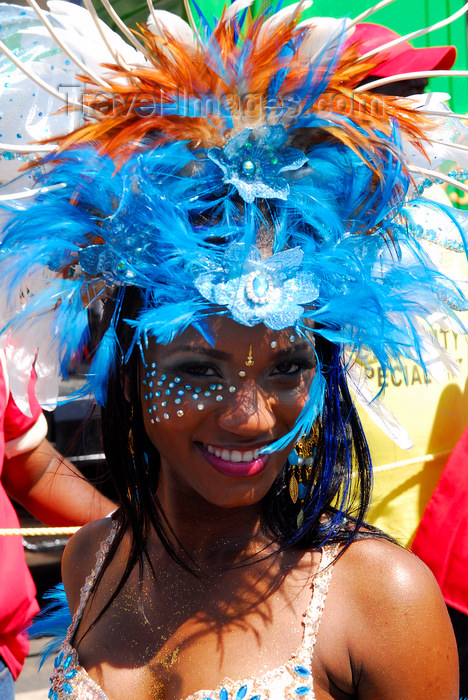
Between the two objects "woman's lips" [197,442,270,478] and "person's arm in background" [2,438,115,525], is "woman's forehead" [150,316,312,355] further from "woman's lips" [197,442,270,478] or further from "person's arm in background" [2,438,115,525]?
"person's arm in background" [2,438,115,525]

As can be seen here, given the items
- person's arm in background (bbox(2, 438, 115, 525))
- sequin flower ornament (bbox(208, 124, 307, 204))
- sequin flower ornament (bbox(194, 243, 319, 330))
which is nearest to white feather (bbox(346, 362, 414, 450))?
sequin flower ornament (bbox(194, 243, 319, 330))

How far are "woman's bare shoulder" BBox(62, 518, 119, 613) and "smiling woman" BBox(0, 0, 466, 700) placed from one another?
0.29 metres

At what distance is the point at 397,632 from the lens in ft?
4.07

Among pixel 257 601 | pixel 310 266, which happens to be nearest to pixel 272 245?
pixel 310 266

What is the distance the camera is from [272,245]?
1347mm

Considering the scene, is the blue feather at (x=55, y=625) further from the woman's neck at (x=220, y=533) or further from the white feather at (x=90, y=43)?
the white feather at (x=90, y=43)

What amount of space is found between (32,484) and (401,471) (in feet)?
3.74

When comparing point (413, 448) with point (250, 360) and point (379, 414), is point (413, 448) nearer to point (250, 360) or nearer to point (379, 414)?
point (379, 414)

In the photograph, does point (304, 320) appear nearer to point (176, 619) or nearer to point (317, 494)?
point (317, 494)

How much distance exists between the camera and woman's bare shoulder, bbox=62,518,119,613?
5.74 ft

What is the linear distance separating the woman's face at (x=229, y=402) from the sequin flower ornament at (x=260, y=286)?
0.06 meters

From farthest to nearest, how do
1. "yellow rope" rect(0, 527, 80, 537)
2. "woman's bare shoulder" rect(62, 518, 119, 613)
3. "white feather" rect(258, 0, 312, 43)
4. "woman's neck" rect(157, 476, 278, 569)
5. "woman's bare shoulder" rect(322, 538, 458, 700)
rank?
1. "yellow rope" rect(0, 527, 80, 537)
2. "woman's bare shoulder" rect(62, 518, 119, 613)
3. "woman's neck" rect(157, 476, 278, 569)
4. "white feather" rect(258, 0, 312, 43)
5. "woman's bare shoulder" rect(322, 538, 458, 700)

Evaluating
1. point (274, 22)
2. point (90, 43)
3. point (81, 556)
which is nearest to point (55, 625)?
point (81, 556)

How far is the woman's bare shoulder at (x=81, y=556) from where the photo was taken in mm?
1748
